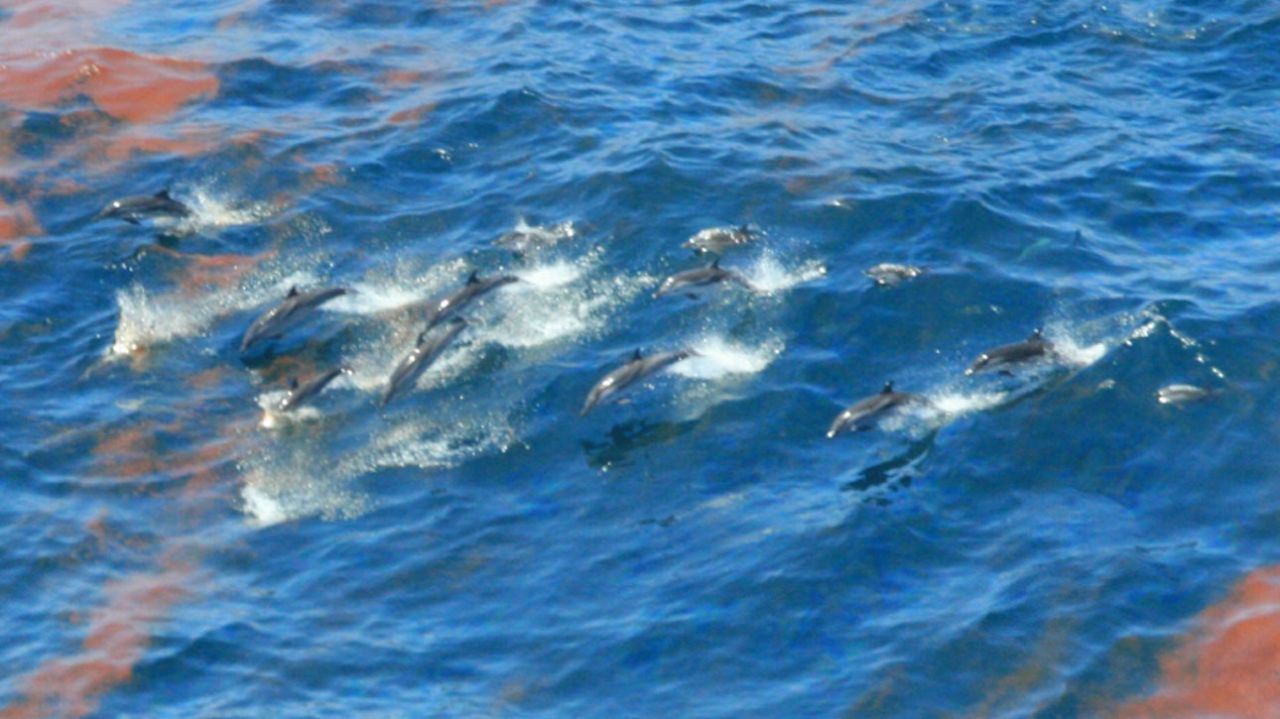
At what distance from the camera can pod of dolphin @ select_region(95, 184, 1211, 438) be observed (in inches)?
843

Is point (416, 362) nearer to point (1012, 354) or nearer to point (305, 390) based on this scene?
point (305, 390)

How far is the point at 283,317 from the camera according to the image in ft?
78.4

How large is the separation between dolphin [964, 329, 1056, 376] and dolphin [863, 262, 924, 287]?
9.10 feet

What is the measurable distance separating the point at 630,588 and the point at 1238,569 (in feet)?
23.1

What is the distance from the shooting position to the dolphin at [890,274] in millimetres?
24188

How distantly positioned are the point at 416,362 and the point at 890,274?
7.15 m

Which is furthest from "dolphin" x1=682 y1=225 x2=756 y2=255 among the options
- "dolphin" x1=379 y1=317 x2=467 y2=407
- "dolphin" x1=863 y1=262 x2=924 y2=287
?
"dolphin" x1=379 y1=317 x2=467 y2=407

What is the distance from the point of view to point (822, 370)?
74.8 ft

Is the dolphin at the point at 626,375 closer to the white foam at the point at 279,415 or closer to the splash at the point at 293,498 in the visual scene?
the splash at the point at 293,498

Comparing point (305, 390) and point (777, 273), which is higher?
point (777, 273)

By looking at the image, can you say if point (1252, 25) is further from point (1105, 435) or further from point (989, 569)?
point (989, 569)

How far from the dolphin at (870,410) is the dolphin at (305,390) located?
280 inches

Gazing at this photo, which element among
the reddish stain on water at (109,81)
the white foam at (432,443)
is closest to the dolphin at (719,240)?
the white foam at (432,443)

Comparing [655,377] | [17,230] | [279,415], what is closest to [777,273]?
[655,377]
